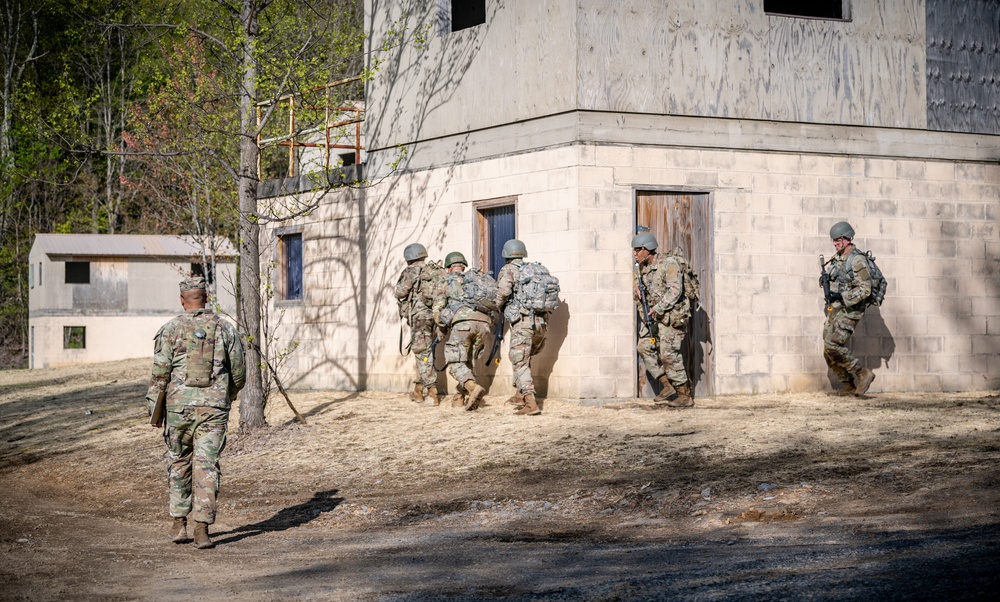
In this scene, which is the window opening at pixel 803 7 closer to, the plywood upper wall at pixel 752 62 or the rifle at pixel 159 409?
the plywood upper wall at pixel 752 62

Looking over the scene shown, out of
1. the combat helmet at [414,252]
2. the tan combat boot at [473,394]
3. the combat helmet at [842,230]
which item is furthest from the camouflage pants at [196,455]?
the combat helmet at [842,230]

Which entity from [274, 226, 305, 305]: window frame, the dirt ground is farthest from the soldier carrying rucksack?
[274, 226, 305, 305]: window frame

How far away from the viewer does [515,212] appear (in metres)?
14.7

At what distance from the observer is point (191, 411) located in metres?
7.98

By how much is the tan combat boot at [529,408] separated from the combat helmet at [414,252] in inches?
107

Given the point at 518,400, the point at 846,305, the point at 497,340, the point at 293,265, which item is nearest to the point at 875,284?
the point at 846,305

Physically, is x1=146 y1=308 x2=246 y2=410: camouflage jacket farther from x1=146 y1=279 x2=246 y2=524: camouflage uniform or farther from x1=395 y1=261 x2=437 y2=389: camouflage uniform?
x1=395 y1=261 x2=437 y2=389: camouflage uniform

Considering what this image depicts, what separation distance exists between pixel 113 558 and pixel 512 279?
674 centimetres

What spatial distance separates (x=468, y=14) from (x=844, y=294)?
6816mm

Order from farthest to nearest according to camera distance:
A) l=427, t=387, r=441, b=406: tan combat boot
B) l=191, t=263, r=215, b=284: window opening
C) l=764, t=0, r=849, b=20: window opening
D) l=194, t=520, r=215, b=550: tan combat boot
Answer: l=191, t=263, r=215, b=284: window opening
l=764, t=0, r=849, b=20: window opening
l=427, t=387, r=441, b=406: tan combat boot
l=194, t=520, r=215, b=550: tan combat boot

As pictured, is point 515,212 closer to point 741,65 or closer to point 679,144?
point 679,144

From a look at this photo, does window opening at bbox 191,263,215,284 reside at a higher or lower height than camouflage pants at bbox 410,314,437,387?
higher

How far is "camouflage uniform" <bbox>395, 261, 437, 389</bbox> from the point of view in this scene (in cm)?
1462

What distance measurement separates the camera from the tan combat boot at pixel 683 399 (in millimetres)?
13289
